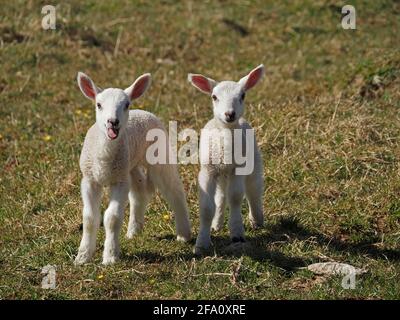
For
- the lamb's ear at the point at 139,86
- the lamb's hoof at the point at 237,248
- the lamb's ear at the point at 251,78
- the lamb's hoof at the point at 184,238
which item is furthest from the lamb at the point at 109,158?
the lamb's hoof at the point at 237,248

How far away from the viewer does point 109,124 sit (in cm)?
735

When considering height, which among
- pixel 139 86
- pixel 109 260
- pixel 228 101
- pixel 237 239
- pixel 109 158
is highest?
pixel 139 86

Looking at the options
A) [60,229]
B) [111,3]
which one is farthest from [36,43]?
[60,229]

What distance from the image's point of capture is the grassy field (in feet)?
24.4

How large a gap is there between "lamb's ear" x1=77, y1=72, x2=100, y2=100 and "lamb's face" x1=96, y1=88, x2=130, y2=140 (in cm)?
14

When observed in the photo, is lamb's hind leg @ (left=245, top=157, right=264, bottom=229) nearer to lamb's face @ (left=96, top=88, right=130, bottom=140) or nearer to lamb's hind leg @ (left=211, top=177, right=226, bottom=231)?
lamb's hind leg @ (left=211, top=177, right=226, bottom=231)

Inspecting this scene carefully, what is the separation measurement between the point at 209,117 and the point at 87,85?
3752 mm

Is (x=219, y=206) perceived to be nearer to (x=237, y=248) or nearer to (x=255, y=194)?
(x=255, y=194)

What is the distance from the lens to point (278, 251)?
26.0ft

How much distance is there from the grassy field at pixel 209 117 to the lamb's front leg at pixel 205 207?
161mm

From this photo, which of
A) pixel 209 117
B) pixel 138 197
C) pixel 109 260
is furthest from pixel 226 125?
pixel 209 117

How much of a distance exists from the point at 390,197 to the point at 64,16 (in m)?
7.54

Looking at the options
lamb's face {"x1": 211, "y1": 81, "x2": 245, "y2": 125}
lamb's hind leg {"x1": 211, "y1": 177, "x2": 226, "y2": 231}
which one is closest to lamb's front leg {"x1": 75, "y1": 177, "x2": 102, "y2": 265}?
lamb's hind leg {"x1": 211, "y1": 177, "x2": 226, "y2": 231}

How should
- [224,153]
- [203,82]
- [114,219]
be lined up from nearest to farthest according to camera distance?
[114,219] → [224,153] → [203,82]
